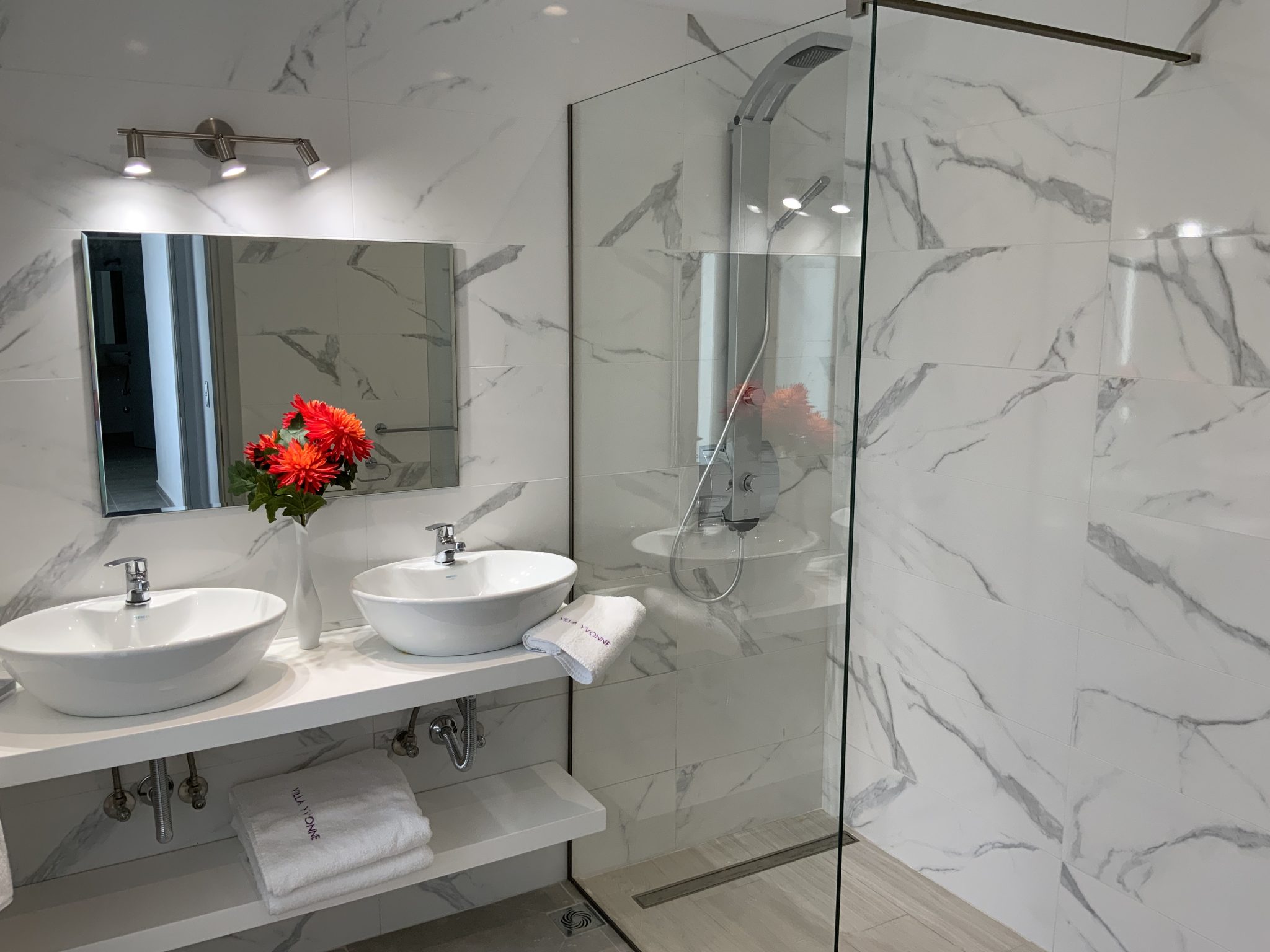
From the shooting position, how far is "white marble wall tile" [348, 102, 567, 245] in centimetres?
248

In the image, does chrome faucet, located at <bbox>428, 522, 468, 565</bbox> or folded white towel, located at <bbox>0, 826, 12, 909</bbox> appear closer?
folded white towel, located at <bbox>0, 826, 12, 909</bbox>

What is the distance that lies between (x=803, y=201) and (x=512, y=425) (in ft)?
3.55

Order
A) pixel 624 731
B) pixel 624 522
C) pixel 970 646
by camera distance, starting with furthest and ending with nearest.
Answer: pixel 970 646
pixel 624 731
pixel 624 522

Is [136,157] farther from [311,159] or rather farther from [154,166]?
[311,159]

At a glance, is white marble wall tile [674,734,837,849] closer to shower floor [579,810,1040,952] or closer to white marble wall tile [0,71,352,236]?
shower floor [579,810,1040,952]

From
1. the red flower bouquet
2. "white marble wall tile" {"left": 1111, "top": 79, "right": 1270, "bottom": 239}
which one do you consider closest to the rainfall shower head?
"white marble wall tile" {"left": 1111, "top": 79, "right": 1270, "bottom": 239}

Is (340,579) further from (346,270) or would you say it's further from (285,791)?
(346,270)

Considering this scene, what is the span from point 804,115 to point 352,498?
140cm

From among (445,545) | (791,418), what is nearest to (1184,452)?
(791,418)

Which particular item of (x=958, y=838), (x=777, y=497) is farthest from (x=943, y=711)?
(x=777, y=497)

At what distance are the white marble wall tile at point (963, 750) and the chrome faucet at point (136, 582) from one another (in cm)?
181

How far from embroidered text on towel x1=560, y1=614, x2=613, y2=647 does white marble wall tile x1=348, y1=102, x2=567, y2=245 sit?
98 centimetres

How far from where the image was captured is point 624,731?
2723 mm

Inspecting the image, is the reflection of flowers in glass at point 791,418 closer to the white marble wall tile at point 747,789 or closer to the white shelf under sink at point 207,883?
the white marble wall tile at point 747,789
